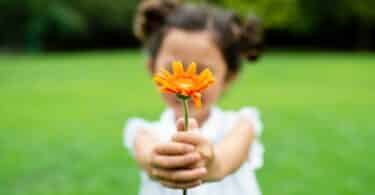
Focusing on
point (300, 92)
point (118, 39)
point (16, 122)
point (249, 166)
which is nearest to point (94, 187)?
point (249, 166)

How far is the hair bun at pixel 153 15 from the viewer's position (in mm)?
2344

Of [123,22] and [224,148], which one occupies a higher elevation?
[224,148]

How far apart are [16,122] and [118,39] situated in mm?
29038

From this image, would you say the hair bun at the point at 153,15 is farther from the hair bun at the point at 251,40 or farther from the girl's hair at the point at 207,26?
the hair bun at the point at 251,40

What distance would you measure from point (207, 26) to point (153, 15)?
30cm

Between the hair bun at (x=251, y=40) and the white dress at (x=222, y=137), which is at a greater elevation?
the hair bun at (x=251, y=40)

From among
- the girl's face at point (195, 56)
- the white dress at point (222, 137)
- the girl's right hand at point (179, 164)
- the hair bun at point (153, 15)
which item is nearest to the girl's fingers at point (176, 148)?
the girl's right hand at point (179, 164)

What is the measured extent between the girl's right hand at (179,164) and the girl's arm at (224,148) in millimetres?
20

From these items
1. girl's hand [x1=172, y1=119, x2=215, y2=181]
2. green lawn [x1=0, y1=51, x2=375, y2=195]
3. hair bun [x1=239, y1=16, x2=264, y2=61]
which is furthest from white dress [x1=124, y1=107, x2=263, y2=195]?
green lawn [x1=0, y1=51, x2=375, y2=195]

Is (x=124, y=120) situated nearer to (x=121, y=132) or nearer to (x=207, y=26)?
(x=121, y=132)

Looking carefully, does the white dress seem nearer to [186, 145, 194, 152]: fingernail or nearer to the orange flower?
[186, 145, 194, 152]: fingernail

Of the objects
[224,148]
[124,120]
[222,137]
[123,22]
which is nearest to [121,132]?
[124,120]

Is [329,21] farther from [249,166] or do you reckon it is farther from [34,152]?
[249,166]

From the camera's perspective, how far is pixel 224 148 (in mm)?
1822
